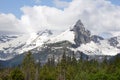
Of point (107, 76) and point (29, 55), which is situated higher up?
point (29, 55)

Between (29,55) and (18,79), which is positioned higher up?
(29,55)

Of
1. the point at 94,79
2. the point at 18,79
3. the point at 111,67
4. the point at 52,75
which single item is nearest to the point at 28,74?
the point at 18,79

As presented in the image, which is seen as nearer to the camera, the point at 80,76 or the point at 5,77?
the point at 80,76

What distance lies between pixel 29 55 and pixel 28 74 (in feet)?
45.7

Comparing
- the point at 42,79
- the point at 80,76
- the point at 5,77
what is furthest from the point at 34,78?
the point at 80,76

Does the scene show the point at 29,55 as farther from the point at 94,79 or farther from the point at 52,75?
the point at 94,79

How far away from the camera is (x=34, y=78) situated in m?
196

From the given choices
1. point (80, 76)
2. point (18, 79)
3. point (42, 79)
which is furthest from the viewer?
point (42, 79)

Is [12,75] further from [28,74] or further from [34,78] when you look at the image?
[34,78]

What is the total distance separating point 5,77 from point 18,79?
34.0ft

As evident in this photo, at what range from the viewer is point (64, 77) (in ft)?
636

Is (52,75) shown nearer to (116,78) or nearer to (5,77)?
(5,77)

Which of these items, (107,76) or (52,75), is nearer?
(107,76)

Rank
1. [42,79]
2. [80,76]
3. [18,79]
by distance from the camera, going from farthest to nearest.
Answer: [42,79], [18,79], [80,76]
